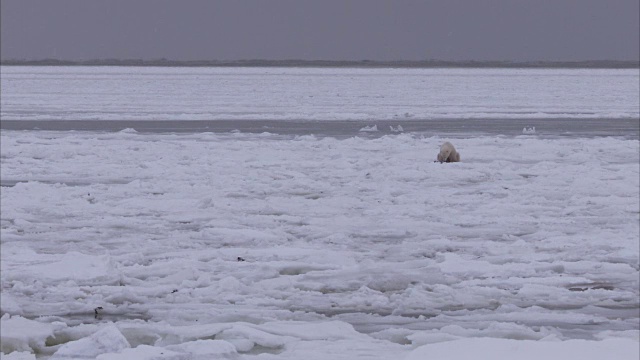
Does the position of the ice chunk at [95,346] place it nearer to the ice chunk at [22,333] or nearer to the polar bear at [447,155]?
the ice chunk at [22,333]

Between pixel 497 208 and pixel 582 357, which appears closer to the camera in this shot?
pixel 582 357

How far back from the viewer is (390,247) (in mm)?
6152

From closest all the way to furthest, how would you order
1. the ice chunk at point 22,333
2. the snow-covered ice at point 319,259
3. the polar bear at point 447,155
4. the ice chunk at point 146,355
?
the ice chunk at point 146,355, the ice chunk at point 22,333, the snow-covered ice at point 319,259, the polar bear at point 447,155

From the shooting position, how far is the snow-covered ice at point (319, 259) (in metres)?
4.16

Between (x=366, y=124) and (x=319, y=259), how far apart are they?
454 inches

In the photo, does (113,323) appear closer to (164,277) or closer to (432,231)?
(164,277)

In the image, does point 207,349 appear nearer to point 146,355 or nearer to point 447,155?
point 146,355

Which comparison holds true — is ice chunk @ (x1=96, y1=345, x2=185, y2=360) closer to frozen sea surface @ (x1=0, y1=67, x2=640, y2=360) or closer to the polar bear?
frozen sea surface @ (x1=0, y1=67, x2=640, y2=360)

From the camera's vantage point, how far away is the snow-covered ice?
4160 mm

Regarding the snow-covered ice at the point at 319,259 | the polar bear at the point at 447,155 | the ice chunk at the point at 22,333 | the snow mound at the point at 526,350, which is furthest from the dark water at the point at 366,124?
the snow mound at the point at 526,350

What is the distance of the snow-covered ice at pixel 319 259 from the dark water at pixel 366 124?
15.1 ft

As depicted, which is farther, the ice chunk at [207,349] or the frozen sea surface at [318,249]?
the frozen sea surface at [318,249]

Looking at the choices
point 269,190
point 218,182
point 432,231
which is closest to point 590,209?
point 432,231

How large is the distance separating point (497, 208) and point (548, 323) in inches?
126
